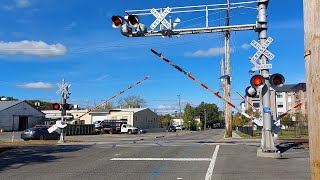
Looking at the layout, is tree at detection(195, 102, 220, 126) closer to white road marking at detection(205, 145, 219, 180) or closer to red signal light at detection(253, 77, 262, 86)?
white road marking at detection(205, 145, 219, 180)

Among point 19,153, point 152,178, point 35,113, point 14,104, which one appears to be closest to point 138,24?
point 19,153

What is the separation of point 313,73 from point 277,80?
10.6 m

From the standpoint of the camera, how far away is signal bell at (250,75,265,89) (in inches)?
547

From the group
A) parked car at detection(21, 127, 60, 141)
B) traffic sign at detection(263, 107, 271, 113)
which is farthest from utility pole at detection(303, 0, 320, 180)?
parked car at detection(21, 127, 60, 141)

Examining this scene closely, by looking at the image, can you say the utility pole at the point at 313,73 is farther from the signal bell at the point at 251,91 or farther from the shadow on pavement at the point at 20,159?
the signal bell at the point at 251,91

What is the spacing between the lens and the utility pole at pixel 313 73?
3578 millimetres

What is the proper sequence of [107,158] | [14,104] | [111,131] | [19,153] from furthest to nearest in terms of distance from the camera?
[14,104]
[111,131]
[19,153]
[107,158]

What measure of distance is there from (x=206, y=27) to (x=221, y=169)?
7165 millimetres

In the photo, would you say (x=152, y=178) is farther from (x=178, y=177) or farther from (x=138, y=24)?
(x=138, y=24)

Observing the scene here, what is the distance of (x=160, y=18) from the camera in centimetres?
1672

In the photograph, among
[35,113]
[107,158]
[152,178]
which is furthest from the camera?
[35,113]

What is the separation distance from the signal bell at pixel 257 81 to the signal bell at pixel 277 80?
303 mm

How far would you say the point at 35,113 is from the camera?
77.4m

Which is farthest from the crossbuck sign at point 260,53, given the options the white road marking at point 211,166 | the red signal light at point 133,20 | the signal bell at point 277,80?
the red signal light at point 133,20
